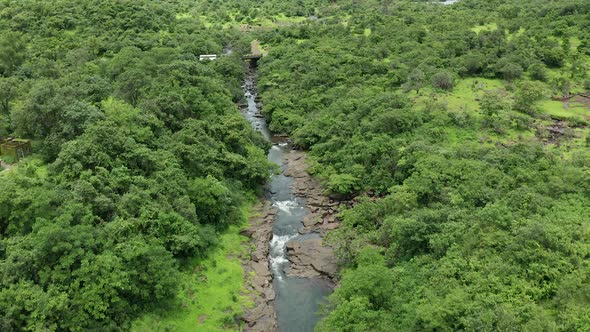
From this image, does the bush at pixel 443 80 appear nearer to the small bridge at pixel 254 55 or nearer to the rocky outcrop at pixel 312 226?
the rocky outcrop at pixel 312 226

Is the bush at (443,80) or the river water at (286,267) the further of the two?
the bush at (443,80)

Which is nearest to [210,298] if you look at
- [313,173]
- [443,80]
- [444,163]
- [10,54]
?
[313,173]

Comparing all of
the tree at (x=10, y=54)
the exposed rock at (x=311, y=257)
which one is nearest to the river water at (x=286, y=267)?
the exposed rock at (x=311, y=257)

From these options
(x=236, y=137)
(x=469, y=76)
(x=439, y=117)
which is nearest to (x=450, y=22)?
(x=469, y=76)

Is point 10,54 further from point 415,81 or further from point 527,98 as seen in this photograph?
point 527,98

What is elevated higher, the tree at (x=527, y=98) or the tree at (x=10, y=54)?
the tree at (x=10, y=54)

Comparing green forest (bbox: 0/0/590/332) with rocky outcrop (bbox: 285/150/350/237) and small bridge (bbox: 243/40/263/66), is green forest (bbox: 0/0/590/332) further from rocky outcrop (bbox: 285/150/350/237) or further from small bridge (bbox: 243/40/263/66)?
small bridge (bbox: 243/40/263/66)
